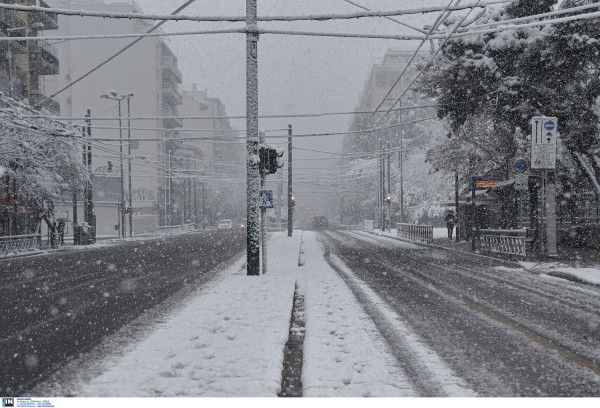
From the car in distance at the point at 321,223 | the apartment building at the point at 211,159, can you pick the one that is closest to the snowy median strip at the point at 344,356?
the car in distance at the point at 321,223

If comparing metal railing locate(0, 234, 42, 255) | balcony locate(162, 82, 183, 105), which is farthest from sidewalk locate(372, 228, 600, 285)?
balcony locate(162, 82, 183, 105)

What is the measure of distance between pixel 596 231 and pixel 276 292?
678 inches

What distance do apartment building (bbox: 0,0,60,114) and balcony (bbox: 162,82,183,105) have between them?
26792 millimetres

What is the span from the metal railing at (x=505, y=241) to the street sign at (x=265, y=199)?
30.7 ft

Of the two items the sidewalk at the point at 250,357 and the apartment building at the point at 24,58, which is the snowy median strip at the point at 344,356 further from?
the apartment building at the point at 24,58

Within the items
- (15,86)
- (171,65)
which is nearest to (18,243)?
(15,86)

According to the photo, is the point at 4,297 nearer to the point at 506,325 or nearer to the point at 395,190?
the point at 506,325

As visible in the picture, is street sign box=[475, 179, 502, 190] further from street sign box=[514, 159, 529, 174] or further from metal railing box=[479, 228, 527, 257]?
street sign box=[514, 159, 529, 174]

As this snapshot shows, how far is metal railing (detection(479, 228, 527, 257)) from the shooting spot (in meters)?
17.7

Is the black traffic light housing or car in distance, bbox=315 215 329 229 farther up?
the black traffic light housing

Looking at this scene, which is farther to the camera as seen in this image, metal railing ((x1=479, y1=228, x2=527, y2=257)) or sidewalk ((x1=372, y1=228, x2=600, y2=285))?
metal railing ((x1=479, y1=228, x2=527, y2=257))

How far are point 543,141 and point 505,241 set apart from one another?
4.50m

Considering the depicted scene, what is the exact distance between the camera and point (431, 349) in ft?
18.2

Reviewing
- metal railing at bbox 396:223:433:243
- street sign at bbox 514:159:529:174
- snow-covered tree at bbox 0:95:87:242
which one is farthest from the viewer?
metal railing at bbox 396:223:433:243
